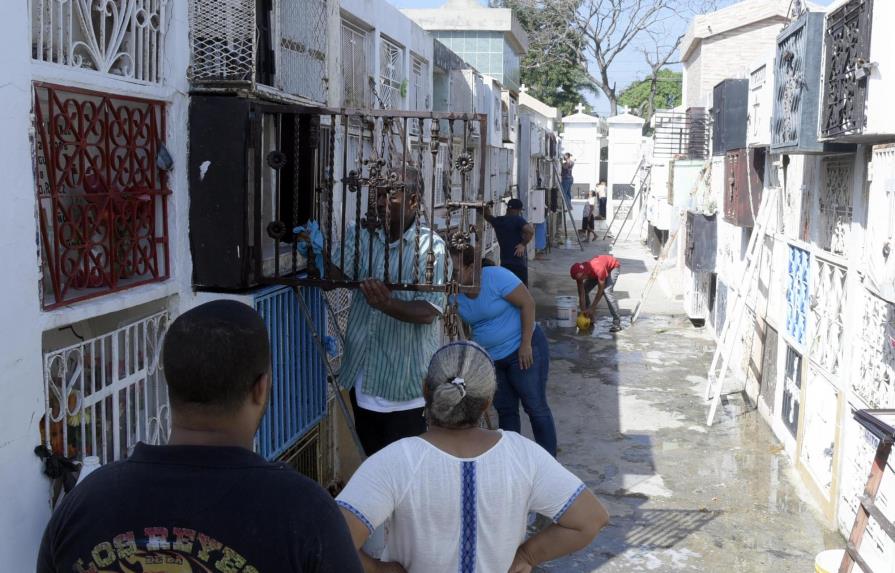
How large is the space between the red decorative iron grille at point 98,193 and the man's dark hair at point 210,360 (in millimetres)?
1517

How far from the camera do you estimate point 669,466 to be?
7102mm

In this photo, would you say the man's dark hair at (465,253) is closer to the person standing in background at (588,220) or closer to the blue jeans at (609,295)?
the blue jeans at (609,295)

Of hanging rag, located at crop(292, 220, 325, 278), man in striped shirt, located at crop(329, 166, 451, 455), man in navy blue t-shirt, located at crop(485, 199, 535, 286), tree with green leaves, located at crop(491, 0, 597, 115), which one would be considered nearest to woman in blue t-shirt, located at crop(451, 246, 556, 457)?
man in striped shirt, located at crop(329, 166, 451, 455)

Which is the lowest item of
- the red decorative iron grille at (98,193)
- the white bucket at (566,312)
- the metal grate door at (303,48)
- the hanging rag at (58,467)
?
the white bucket at (566,312)

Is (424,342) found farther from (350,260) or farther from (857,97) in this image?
(857,97)

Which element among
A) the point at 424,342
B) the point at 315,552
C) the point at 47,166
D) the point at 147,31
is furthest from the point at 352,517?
the point at 147,31

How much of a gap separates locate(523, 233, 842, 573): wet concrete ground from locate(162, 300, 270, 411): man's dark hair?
392 centimetres

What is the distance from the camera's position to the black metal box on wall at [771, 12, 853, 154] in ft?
19.2

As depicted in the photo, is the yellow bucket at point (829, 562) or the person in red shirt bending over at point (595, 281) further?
the person in red shirt bending over at point (595, 281)

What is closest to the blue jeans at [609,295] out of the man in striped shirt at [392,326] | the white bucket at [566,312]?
the white bucket at [566,312]

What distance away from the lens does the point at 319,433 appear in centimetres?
564

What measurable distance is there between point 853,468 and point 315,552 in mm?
4685

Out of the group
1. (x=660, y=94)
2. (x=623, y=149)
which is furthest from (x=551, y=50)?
(x=660, y=94)

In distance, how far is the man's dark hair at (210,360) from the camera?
1.77 meters
